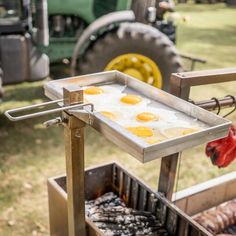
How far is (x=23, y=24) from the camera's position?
4.20 m

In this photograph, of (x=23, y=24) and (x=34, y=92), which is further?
(x=34, y=92)

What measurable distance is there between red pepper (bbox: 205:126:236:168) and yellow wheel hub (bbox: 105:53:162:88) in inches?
96.8

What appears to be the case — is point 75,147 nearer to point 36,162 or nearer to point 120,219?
point 120,219

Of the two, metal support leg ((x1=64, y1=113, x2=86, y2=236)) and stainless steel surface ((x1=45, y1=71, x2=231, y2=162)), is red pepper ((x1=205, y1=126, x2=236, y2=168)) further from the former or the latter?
metal support leg ((x1=64, y1=113, x2=86, y2=236))

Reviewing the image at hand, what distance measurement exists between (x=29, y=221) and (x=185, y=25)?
8455 millimetres

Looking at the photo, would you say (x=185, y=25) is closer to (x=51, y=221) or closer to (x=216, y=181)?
(x=216, y=181)

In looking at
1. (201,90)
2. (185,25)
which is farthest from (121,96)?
(185,25)

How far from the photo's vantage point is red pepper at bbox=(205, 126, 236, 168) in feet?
6.05

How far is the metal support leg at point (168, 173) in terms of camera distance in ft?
6.34

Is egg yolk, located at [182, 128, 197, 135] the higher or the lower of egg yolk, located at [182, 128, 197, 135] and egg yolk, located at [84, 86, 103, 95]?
the lower

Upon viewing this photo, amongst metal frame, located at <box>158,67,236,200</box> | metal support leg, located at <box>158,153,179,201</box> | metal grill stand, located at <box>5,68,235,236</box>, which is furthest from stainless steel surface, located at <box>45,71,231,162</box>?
metal support leg, located at <box>158,153,179,201</box>

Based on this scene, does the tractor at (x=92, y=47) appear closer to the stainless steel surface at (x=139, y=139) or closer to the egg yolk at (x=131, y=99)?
the stainless steel surface at (x=139, y=139)

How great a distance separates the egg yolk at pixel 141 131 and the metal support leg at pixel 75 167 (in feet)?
0.67

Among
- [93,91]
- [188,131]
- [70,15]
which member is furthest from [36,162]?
[188,131]
